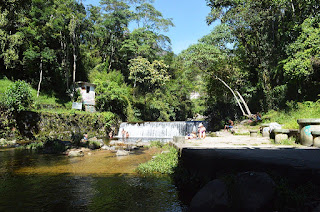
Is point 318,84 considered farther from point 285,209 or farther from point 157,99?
point 157,99

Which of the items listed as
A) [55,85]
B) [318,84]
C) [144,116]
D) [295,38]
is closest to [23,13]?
[55,85]

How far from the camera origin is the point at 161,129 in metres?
25.6

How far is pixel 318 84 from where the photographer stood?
1778 cm

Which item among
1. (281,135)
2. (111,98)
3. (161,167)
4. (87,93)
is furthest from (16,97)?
(281,135)

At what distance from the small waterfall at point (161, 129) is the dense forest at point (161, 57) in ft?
18.4

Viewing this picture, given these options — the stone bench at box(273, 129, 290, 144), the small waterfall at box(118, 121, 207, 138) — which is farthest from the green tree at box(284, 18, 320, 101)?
the small waterfall at box(118, 121, 207, 138)

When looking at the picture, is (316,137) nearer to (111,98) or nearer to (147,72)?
(111,98)

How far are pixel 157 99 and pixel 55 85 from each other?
55.1 ft

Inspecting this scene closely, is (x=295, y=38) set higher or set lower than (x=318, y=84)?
higher

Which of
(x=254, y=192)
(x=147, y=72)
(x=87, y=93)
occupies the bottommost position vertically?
(x=254, y=192)

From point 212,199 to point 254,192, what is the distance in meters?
0.77

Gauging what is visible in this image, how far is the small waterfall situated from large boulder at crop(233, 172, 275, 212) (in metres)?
20.3

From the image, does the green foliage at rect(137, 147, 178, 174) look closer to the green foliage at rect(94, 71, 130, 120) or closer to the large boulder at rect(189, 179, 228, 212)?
the large boulder at rect(189, 179, 228, 212)

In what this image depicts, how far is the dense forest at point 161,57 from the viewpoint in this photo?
19391 millimetres
